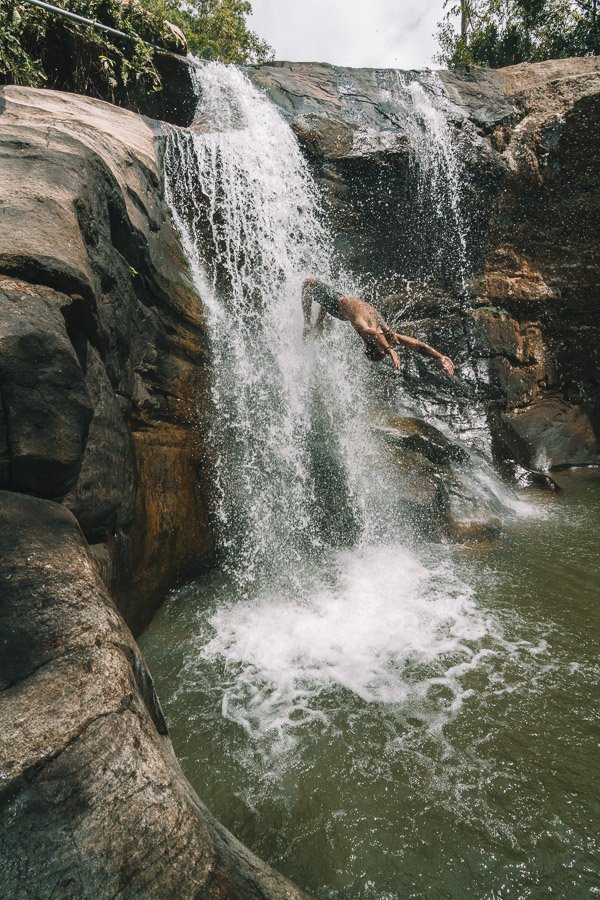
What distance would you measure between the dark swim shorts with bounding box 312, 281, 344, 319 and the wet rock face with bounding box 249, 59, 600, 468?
2.70 metres

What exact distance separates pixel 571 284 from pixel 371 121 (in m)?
4.58

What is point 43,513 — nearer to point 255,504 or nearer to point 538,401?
point 255,504

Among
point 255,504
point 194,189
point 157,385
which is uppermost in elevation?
point 194,189

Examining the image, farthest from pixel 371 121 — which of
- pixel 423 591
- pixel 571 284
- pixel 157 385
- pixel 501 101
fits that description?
pixel 423 591

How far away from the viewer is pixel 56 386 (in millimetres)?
2471

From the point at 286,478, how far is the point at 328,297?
2.48 m

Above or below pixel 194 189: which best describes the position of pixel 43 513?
below

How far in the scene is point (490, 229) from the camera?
918 cm

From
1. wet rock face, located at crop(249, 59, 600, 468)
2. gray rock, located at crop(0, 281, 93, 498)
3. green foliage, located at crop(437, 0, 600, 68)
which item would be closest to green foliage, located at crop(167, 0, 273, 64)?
green foliage, located at crop(437, 0, 600, 68)

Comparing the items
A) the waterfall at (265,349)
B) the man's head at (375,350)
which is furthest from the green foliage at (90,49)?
the man's head at (375,350)

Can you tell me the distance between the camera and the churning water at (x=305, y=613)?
2385 mm

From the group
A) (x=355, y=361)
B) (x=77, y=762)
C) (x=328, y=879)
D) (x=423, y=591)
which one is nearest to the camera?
(x=77, y=762)

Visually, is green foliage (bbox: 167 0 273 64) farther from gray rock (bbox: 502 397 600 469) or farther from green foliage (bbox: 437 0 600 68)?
gray rock (bbox: 502 397 600 469)

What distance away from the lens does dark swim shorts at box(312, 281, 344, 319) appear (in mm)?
6504
